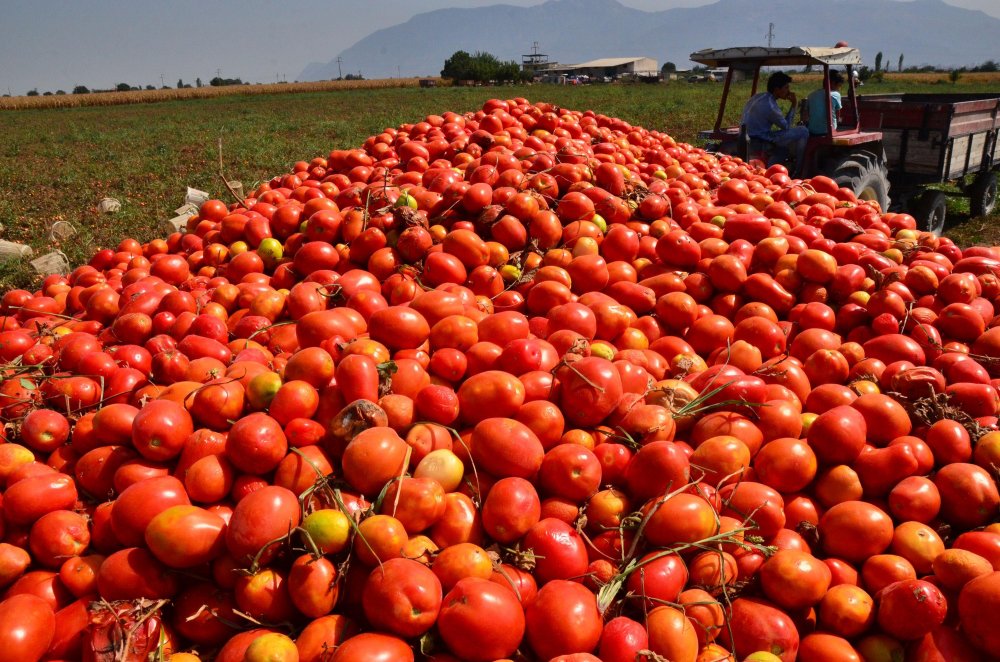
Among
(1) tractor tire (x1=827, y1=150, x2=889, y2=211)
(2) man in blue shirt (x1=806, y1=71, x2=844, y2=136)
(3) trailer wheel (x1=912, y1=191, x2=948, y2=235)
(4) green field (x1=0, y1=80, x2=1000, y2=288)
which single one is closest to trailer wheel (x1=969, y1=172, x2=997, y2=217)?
(4) green field (x1=0, y1=80, x2=1000, y2=288)

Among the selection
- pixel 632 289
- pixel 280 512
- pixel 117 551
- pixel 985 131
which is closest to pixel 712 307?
pixel 632 289

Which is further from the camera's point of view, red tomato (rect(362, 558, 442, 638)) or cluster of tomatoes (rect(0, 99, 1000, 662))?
cluster of tomatoes (rect(0, 99, 1000, 662))

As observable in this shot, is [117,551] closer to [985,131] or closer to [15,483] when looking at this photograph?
[15,483]

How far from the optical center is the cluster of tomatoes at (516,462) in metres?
2.22

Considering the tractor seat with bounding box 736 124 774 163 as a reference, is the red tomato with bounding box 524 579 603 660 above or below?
below

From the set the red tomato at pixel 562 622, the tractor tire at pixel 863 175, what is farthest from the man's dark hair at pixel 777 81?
the red tomato at pixel 562 622

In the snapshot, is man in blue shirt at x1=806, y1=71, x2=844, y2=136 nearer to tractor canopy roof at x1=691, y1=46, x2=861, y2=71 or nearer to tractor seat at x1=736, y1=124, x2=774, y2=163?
tractor canopy roof at x1=691, y1=46, x2=861, y2=71

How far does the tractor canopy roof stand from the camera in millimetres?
8883

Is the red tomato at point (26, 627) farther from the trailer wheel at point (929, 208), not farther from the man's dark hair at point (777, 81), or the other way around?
the trailer wheel at point (929, 208)

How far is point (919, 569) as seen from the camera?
2.50 meters

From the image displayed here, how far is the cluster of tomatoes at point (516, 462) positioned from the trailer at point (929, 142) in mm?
7266

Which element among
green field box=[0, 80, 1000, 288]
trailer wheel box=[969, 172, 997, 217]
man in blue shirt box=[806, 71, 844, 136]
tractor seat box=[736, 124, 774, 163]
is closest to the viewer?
man in blue shirt box=[806, 71, 844, 136]

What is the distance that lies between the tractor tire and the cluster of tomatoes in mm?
4751

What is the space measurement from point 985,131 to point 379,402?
1304 centimetres
